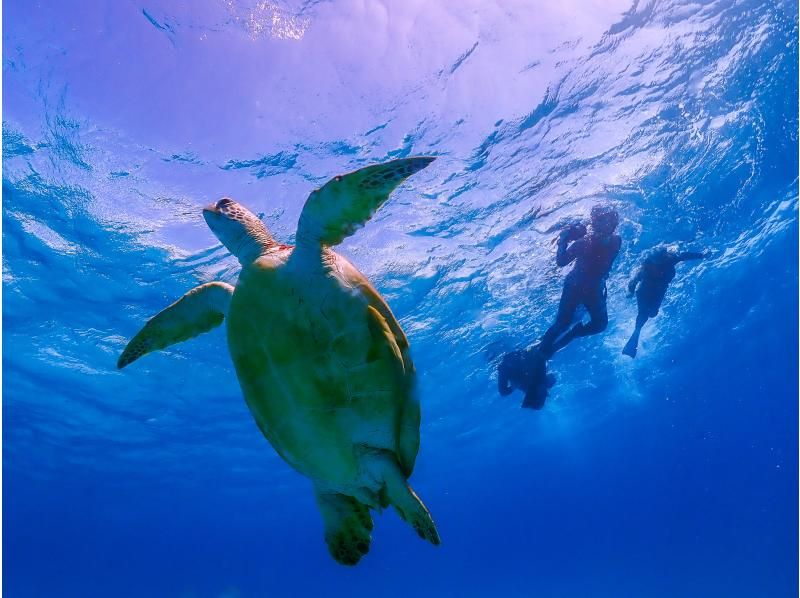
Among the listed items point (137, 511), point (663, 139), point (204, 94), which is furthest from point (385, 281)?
point (137, 511)

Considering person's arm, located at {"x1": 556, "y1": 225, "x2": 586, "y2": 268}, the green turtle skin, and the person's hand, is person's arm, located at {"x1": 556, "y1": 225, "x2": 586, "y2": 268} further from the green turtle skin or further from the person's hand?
the green turtle skin

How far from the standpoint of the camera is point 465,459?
35750 mm

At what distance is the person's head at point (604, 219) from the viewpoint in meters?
11.2

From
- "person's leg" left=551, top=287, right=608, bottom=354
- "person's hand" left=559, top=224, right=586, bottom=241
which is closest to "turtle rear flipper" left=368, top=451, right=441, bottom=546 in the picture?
"person's hand" left=559, top=224, right=586, bottom=241

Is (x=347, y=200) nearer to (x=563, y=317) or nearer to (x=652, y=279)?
(x=563, y=317)

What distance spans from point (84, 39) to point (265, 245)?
601 cm

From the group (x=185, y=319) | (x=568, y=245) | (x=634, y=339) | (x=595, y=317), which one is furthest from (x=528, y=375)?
(x=185, y=319)

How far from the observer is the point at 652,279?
1278 centimetres

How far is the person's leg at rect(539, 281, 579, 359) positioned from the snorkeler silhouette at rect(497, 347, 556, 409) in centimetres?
46

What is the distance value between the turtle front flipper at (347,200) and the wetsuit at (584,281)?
9.65 meters

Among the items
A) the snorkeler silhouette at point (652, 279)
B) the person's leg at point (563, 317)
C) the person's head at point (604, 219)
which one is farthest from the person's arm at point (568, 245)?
the snorkeler silhouette at point (652, 279)

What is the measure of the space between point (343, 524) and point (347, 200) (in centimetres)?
270

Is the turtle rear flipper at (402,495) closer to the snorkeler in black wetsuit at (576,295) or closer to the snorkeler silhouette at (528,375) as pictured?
the snorkeler in black wetsuit at (576,295)

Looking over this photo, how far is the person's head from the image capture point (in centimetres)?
1123
